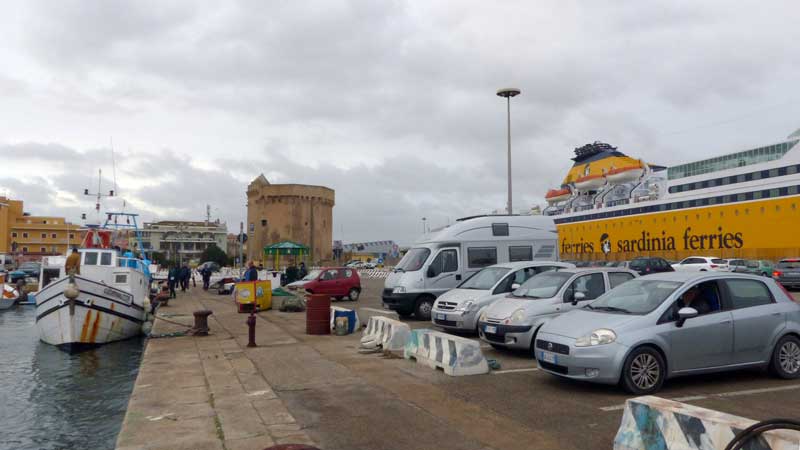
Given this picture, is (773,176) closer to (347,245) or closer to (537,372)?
(537,372)

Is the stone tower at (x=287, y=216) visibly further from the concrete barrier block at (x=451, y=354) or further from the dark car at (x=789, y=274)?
the concrete barrier block at (x=451, y=354)

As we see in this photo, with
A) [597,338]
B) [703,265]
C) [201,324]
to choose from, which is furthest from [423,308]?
[703,265]

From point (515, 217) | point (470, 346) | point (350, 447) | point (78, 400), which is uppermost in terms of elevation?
point (515, 217)

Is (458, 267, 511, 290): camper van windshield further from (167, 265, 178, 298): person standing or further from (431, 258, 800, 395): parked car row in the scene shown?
(167, 265, 178, 298): person standing

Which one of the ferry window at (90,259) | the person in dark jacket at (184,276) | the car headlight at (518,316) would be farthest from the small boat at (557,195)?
the car headlight at (518,316)

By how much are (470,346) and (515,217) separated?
8.91m

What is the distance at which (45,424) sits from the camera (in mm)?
9062

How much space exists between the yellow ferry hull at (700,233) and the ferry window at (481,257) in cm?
3518

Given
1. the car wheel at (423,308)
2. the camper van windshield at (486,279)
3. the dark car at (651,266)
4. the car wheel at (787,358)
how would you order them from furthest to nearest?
Result: the dark car at (651,266), the car wheel at (423,308), the camper van windshield at (486,279), the car wheel at (787,358)

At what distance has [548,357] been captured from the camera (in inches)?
291

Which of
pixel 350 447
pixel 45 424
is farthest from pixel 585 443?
pixel 45 424

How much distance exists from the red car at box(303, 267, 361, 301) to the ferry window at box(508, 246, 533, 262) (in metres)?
11.2

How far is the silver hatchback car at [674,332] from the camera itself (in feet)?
22.7

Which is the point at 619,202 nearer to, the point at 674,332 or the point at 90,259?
the point at 90,259
